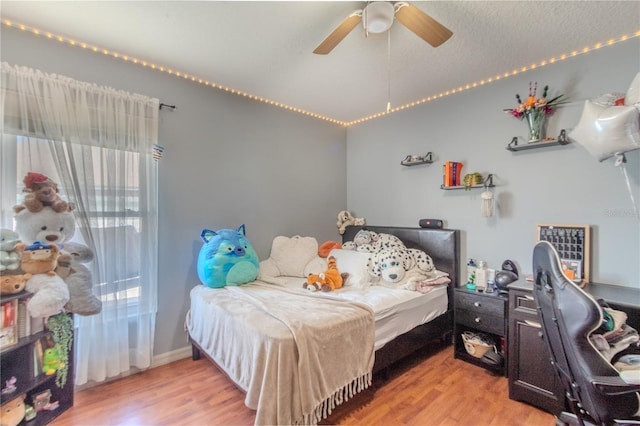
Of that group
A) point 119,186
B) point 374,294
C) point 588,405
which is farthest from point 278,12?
point 588,405

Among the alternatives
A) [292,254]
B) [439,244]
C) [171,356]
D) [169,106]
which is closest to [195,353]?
[171,356]

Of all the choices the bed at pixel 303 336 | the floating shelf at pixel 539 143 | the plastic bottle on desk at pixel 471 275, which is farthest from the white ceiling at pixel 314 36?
the bed at pixel 303 336

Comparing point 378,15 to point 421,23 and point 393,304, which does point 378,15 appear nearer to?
point 421,23

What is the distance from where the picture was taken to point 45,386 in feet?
5.43

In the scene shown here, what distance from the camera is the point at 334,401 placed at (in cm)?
176

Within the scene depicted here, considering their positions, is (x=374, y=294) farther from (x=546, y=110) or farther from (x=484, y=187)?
(x=546, y=110)

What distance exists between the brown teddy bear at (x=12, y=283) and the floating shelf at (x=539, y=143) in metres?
3.39

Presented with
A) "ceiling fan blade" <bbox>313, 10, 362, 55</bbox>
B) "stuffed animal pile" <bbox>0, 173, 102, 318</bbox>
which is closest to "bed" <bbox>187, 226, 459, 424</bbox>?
"stuffed animal pile" <bbox>0, 173, 102, 318</bbox>

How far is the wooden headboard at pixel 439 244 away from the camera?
2734 mm

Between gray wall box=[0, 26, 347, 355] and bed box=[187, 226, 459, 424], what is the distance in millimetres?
366

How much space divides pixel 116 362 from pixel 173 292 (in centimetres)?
60

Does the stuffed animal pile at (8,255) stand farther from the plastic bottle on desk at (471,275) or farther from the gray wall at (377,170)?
the plastic bottle on desk at (471,275)

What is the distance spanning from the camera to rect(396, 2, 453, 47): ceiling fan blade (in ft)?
4.61

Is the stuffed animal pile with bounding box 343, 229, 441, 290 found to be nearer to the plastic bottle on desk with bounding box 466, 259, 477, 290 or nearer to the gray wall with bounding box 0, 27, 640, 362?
the plastic bottle on desk with bounding box 466, 259, 477, 290
